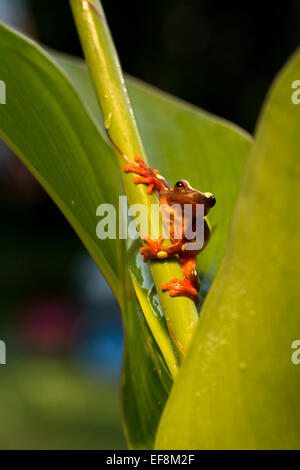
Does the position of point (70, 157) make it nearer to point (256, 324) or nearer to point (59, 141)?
point (59, 141)

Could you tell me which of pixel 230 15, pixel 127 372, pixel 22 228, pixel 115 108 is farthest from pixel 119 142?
pixel 22 228

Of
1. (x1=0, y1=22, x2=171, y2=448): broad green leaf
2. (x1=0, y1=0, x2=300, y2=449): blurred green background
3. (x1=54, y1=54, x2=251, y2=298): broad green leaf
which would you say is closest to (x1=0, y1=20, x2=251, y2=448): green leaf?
(x1=0, y1=22, x2=171, y2=448): broad green leaf

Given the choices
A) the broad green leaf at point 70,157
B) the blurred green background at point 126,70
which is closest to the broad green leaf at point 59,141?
the broad green leaf at point 70,157

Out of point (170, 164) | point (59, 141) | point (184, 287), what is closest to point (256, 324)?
point (184, 287)

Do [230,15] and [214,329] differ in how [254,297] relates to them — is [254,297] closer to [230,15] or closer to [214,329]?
[214,329]

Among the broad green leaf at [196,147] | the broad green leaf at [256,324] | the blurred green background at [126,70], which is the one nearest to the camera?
the broad green leaf at [256,324]

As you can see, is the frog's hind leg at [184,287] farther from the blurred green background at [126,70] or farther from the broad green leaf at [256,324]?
the blurred green background at [126,70]

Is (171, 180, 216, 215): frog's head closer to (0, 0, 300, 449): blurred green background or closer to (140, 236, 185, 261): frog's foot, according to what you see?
(140, 236, 185, 261): frog's foot

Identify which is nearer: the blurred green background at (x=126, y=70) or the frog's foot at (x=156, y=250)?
the frog's foot at (x=156, y=250)
